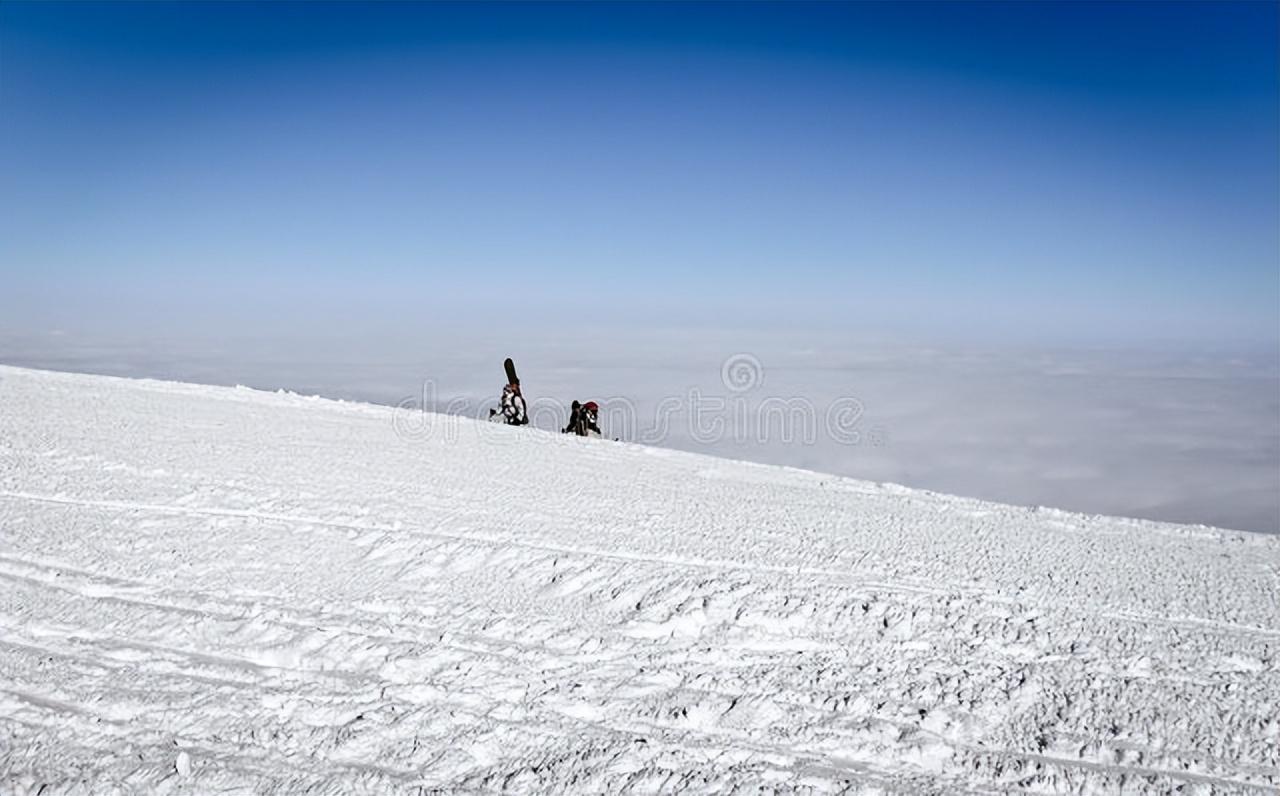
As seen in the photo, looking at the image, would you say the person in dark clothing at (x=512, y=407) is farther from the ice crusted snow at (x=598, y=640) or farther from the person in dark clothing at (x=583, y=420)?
the ice crusted snow at (x=598, y=640)

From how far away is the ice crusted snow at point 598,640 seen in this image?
376 cm

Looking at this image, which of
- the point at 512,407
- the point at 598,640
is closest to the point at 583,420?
the point at 512,407

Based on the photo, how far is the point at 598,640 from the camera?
4941 mm

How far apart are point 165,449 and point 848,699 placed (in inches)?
321

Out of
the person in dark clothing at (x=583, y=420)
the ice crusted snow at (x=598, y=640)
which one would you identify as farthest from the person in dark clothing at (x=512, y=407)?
the ice crusted snow at (x=598, y=640)

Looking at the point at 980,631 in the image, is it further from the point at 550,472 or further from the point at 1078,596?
the point at 550,472

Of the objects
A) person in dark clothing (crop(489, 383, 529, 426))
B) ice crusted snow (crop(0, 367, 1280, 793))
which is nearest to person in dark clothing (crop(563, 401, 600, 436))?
person in dark clothing (crop(489, 383, 529, 426))

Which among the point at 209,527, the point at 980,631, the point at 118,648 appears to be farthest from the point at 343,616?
the point at 980,631

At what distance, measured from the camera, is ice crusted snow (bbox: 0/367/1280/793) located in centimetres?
376

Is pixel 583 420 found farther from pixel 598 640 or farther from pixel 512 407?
pixel 598 640

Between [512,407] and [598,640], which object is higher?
[512,407]

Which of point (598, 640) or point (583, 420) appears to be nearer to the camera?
point (598, 640)

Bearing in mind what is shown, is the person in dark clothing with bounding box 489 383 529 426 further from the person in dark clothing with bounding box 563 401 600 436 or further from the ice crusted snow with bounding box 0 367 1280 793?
the ice crusted snow with bounding box 0 367 1280 793

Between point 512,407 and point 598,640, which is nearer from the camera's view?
point 598,640
